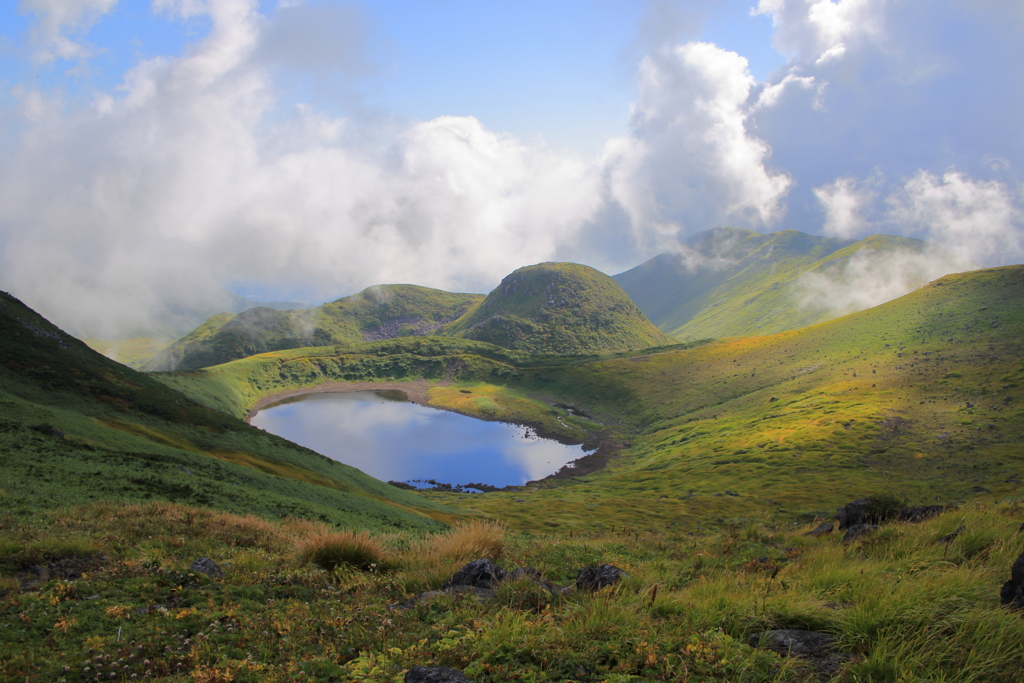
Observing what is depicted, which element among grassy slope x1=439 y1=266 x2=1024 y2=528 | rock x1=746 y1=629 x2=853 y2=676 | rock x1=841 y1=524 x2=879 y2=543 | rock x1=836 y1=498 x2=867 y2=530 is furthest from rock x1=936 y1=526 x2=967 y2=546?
grassy slope x1=439 y1=266 x2=1024 y2=528

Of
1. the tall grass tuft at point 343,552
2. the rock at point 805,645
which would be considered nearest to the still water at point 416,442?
the tall grass tuft at point 343,552

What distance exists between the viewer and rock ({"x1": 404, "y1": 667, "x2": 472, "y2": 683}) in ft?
14.0

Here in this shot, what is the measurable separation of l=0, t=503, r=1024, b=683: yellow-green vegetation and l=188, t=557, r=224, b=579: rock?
0.20 m

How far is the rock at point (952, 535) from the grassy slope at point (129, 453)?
2093 centimetres

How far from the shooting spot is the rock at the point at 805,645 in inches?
176

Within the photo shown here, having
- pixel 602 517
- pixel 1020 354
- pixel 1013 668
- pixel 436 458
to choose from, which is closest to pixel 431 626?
pixel 1013 668

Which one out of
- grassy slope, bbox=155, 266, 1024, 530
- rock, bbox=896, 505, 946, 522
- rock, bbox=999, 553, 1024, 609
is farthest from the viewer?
grassy slope, bbox=155, 266, 1024, 530

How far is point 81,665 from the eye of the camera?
525 cm

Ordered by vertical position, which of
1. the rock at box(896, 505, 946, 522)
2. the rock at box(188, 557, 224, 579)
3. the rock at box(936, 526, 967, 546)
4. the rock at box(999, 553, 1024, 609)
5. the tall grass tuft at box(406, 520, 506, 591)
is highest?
the rock at box(999, 553, 1024, 609)

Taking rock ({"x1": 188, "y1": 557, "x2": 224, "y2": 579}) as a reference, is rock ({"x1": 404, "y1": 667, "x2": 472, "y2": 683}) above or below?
above

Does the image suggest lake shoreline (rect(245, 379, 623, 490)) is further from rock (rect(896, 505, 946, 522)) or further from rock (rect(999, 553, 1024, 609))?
rock (rect(999, 553, 1024, 609))

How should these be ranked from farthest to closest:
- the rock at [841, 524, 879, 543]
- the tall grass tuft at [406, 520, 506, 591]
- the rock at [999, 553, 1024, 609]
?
the rock at [841, 524, 879, 543], the tall grass tuft at [406, 520, 506, 591], the rock at [999, 553, 1024, 609]

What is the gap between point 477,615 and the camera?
5902 millimetres

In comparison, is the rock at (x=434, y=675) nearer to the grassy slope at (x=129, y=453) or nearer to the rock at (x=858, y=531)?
the rock at (x=858, y=531)
